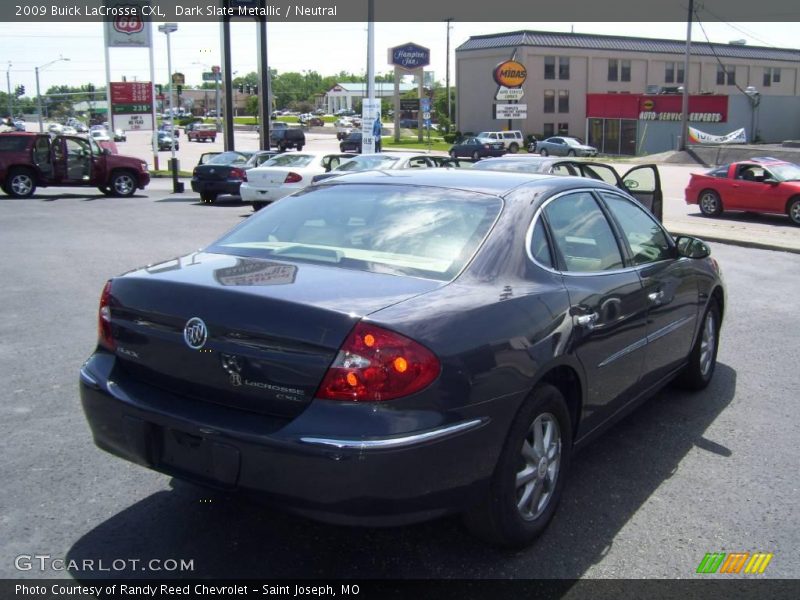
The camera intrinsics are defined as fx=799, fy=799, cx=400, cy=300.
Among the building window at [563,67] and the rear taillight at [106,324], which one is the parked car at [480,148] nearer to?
the building window at [563,67]

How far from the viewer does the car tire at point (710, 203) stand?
65.2ft

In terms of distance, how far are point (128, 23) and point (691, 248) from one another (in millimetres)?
27551

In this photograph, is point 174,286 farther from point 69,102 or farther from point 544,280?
point 69,102

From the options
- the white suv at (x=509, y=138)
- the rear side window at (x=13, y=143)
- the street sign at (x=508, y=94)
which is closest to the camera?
the rear side window at (x=13, y=143)

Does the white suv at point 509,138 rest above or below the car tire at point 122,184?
above

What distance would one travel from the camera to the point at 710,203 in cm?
2005

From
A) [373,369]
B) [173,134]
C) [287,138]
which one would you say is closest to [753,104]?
[287,138]

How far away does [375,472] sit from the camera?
2.85 meters

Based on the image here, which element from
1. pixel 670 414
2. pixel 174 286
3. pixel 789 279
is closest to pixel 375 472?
pixel 174 286

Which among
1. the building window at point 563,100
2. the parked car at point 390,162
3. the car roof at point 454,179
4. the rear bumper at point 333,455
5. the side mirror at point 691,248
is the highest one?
the building window at point 563,100

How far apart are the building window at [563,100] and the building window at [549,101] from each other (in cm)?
60

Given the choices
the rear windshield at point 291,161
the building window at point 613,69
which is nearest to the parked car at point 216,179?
the rear windshield at point 291,161

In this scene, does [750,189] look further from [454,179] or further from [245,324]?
[245,324]

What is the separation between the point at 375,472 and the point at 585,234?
2.12 meters
